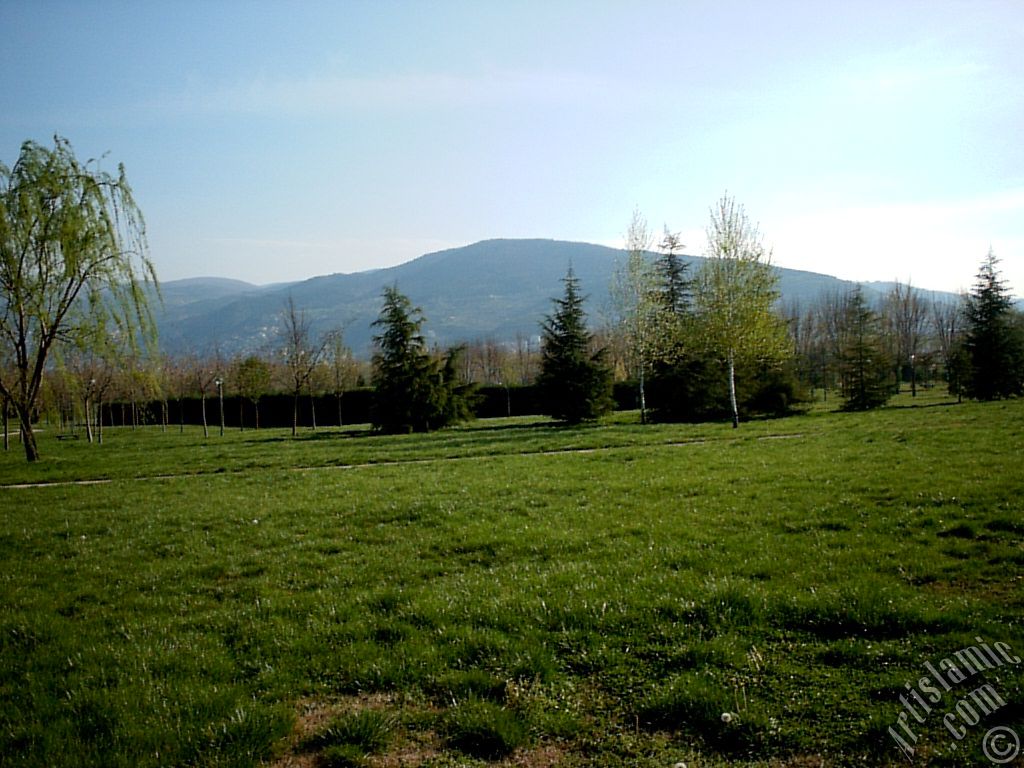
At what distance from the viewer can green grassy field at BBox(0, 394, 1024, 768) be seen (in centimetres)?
476

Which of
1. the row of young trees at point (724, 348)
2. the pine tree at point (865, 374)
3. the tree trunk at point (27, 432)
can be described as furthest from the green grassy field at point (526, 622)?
the pine tree at point (865, 374)

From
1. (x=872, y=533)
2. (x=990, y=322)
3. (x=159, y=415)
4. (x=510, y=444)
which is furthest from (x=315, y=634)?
(x=159, y=415)

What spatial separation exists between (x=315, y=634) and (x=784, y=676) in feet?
15.3

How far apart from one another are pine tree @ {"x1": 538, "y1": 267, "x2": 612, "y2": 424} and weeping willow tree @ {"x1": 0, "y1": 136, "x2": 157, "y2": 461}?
74.1 feet

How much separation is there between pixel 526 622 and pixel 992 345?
1843 inches

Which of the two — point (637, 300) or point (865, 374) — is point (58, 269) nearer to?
point (637, 300)

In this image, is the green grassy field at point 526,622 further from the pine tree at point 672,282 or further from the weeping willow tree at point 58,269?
the pine tree at point 672,282

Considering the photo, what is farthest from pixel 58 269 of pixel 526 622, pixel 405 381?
pixel 526 622

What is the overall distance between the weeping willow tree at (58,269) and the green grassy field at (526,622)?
1586 cm

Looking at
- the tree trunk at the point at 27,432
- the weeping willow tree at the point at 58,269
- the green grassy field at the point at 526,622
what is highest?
the weeping willow tree at the point at 58,269

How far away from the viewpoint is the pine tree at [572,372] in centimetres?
3975

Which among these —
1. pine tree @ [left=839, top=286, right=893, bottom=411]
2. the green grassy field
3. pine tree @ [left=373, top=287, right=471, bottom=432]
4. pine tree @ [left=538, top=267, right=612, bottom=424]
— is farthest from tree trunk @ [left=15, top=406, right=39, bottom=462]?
pine tree @ [left=839, top=286, right=893, bottom=411]

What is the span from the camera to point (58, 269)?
2609 centimetres

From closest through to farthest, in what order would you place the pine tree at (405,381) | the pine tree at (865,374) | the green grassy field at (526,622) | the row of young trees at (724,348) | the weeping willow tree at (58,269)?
the green grassy field at (526,622) → the weeping willow tree at (58,269) → the row of young trees at (724,348) → the pine tree at (405,381) → the pine tree at (865,374)
